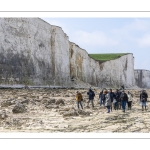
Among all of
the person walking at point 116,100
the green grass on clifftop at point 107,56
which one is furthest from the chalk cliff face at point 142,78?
the person walking at point 116,100

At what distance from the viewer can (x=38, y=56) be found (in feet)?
110

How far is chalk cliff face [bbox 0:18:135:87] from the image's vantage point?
29156mm

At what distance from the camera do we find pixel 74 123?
9.40 m

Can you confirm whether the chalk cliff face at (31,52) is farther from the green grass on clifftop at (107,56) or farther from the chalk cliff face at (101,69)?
the green grass on clifftop at (107,56)

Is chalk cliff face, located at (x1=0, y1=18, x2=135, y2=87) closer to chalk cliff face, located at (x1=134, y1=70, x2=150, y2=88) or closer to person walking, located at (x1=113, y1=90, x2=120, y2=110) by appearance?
person walking, located at (x1=113, y1=90, x2=120, y2=110)

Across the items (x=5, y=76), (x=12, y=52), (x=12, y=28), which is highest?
(x=12, y=28)

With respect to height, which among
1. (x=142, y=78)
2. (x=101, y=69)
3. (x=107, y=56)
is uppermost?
(x=107, y=56)

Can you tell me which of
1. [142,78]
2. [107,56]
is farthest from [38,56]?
[142,78]

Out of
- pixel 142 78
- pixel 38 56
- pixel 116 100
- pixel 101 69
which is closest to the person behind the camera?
pixel 116 100

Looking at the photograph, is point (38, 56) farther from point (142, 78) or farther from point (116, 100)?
point (142, 78)
